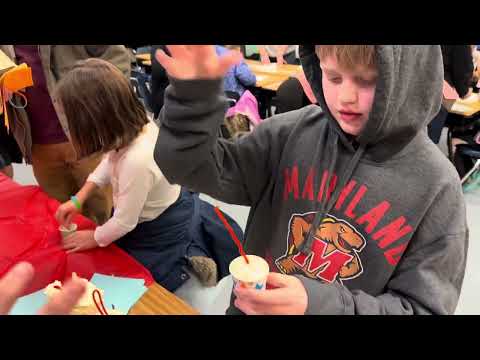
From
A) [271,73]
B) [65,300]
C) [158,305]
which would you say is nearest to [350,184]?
[65,300]

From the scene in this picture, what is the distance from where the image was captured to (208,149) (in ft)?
2.15

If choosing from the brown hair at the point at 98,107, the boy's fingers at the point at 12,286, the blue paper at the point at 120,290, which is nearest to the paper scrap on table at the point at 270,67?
the brown hair at the point at 98,107

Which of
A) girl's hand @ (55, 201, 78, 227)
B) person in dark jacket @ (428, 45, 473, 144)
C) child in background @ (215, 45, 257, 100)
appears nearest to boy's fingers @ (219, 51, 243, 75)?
girl's hand @ (55, 201, 78, 227)

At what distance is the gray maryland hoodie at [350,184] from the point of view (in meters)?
0.61

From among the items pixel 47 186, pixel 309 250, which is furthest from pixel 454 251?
pixel 47 186

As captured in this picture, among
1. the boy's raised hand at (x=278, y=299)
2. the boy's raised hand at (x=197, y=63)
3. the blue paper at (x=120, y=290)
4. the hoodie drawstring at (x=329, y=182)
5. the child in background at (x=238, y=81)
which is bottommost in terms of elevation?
the blue paper at (x=120, y=290)

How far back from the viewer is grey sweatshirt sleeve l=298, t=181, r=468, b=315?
0.65 metres

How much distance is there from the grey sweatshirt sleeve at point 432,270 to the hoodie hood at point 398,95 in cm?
14

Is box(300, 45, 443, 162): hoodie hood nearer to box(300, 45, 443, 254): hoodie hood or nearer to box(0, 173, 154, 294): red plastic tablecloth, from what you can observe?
box(300, 45, 443, 254): hoodie hood

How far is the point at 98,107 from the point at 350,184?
91 cm

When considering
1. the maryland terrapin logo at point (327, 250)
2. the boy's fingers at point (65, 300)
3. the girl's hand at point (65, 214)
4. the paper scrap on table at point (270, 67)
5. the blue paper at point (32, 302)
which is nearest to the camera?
the boy's fingers at point (65, 300)

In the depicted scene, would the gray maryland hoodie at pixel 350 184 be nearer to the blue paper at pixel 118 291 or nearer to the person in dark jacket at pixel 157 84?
the blue paper at pixel 118 291
